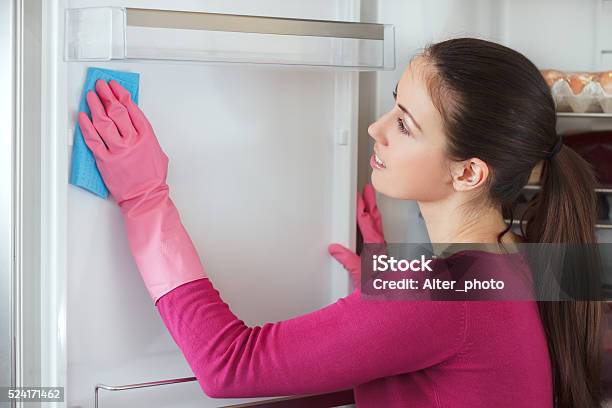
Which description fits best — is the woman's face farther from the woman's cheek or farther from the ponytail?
the ponytail

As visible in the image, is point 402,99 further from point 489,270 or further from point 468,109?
point 489,270

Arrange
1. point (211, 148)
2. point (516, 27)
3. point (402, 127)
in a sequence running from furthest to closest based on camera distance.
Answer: point (516, 27) → point (211, 148) → point (402, 127)

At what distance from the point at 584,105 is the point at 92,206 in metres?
0.75

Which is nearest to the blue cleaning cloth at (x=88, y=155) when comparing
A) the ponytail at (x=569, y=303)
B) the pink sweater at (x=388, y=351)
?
the pink sweater at (x=388, y=351)

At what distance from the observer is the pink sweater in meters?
0.98

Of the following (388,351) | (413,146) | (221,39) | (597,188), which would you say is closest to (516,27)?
(597,188)

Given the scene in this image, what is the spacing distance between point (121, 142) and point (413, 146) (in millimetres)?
379

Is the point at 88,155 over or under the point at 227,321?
over

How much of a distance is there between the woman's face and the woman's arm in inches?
6.7

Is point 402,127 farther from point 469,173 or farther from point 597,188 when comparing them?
point 597,188

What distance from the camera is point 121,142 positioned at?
42.7 inches

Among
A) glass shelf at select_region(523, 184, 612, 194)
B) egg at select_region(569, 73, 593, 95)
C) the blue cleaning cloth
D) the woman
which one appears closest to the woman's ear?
the woman

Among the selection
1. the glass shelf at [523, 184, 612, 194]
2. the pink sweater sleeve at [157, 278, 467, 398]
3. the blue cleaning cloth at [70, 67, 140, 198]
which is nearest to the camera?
the pink sweater sleeve at [157, 278, 467, 398]

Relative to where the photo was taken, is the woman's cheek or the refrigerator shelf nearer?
the woman's cheek
